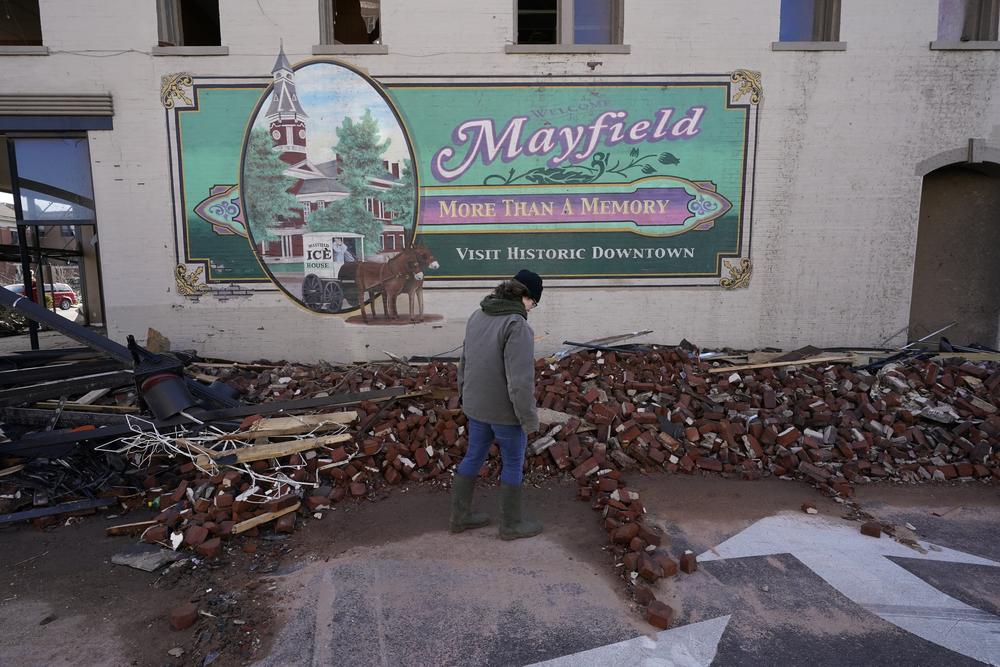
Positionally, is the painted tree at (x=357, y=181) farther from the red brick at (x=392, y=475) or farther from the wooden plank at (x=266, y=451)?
the red brick at (x=392, y=475)

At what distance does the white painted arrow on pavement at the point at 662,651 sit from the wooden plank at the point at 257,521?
95.1 inches

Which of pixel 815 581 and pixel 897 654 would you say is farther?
pixel 815 581

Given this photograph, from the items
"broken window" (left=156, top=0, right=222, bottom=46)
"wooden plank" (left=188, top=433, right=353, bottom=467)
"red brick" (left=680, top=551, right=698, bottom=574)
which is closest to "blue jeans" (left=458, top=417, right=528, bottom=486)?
"red brick" (left=680, top=551, right=698, bottom=574)

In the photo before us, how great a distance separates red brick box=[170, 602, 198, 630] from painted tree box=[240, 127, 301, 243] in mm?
5738

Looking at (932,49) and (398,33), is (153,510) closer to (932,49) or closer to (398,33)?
(398,33)

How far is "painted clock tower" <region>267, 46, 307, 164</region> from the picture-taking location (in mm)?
7352

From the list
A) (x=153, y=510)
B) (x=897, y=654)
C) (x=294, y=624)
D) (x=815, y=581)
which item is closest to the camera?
(x=897, y=654)

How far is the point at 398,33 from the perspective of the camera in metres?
7.37

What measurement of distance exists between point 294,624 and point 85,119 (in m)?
8.01

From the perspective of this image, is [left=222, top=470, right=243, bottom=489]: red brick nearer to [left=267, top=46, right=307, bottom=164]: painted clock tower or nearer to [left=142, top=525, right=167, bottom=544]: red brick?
[left=142, top=525, right=167, bottom=544]: red brick

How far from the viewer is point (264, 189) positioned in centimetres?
755

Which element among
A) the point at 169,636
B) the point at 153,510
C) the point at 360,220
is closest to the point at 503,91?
the point at 360,220

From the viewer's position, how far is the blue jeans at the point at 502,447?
373 centimetres

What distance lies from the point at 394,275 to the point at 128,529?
462 cm
